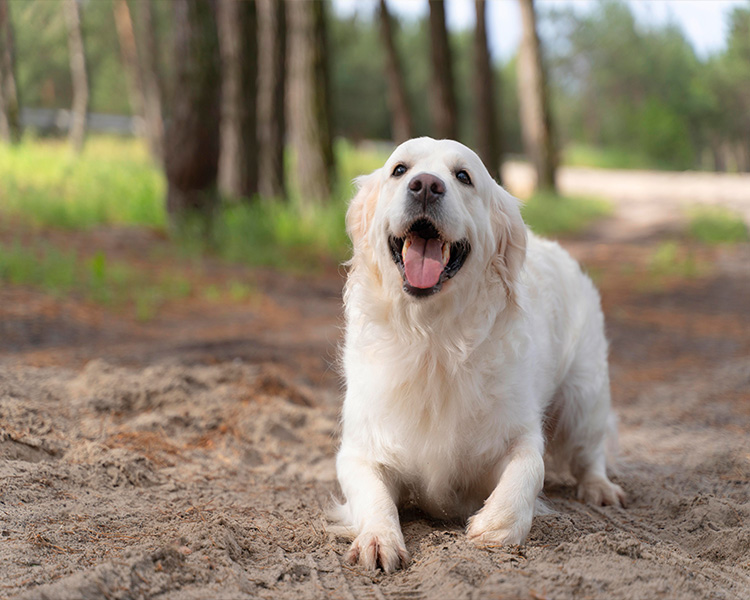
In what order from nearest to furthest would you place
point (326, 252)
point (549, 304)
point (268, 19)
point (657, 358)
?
1. point (549, 304)
2. point (657, 358)
3. point (326, 252)
4. point (268, 19)

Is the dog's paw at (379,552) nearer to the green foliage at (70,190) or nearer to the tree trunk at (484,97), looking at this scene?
the green foliage at (70,190)

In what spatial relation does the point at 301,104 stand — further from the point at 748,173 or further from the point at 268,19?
the point at 748,173

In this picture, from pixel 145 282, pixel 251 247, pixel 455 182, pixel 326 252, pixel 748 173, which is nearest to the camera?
pixel 455 182

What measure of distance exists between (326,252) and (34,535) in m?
7.84

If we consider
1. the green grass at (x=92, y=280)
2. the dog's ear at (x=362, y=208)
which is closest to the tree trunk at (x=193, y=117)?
the green grass at (x=92, y=280)

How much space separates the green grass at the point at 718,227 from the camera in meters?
12.6

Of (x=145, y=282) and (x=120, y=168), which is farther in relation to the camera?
(x=120, y=168)

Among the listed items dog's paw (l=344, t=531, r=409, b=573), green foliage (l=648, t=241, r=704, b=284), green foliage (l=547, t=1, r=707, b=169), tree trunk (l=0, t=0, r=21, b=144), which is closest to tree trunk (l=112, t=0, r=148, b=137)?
tree trunk (l=0, t=0, r=21, b=144)

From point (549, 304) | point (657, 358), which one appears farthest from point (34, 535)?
point (657, 358)

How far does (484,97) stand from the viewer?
16.9 metres

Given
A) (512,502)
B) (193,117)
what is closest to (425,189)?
(512,502)

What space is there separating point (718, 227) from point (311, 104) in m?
7.44

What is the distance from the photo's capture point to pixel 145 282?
772 centimetres

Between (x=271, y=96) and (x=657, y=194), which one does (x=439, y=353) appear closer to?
(x=271, y=96)
